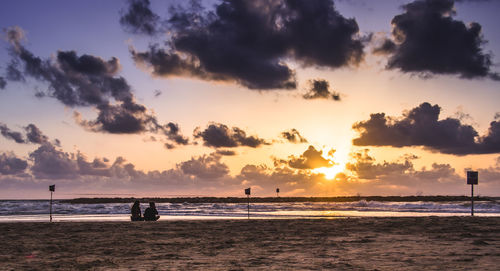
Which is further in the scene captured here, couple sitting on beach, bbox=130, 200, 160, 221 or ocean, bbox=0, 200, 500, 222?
ocean, bbox=0, 200, 500, 222

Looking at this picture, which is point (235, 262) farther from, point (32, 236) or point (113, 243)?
point (32, 236)

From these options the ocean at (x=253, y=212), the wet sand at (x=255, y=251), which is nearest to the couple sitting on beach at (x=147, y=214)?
the ocean at (x=253, y=212)

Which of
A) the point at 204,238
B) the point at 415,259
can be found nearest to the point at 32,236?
the point at 204,238

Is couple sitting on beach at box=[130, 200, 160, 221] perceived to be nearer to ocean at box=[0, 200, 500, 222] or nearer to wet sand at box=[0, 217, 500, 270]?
ocean at box=[0, 200, 500, 222]

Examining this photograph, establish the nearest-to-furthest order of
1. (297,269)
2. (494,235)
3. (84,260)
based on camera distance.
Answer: (297,269)
(84,260)
(494,235)

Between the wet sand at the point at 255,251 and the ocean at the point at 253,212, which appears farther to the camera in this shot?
the ocean at the point at 253,212

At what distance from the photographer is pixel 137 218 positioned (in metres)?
34.5

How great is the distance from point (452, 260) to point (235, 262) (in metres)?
5.85

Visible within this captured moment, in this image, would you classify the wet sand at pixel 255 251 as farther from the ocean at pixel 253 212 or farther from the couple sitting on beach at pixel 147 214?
the ocean at pixel 253 212

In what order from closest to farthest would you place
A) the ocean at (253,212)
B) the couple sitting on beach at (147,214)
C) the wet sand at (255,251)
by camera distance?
the wet sand at (255,251), the couple sitting on beach at (147,214), the ocean at (253,212)

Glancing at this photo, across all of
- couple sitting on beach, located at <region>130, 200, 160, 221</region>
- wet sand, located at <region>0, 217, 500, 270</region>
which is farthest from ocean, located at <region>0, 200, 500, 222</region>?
wet sand, located at <region>0, 217, 500, 270</region>

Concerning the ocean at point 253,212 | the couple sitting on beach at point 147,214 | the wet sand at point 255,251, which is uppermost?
the wet sand at point 255,251

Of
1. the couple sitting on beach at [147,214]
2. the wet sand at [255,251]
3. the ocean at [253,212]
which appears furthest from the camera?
the ocean at [253,212]

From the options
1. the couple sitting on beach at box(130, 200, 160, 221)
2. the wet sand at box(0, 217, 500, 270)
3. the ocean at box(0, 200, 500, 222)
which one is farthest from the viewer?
the ocean at box(0, 200, 500, 222)
